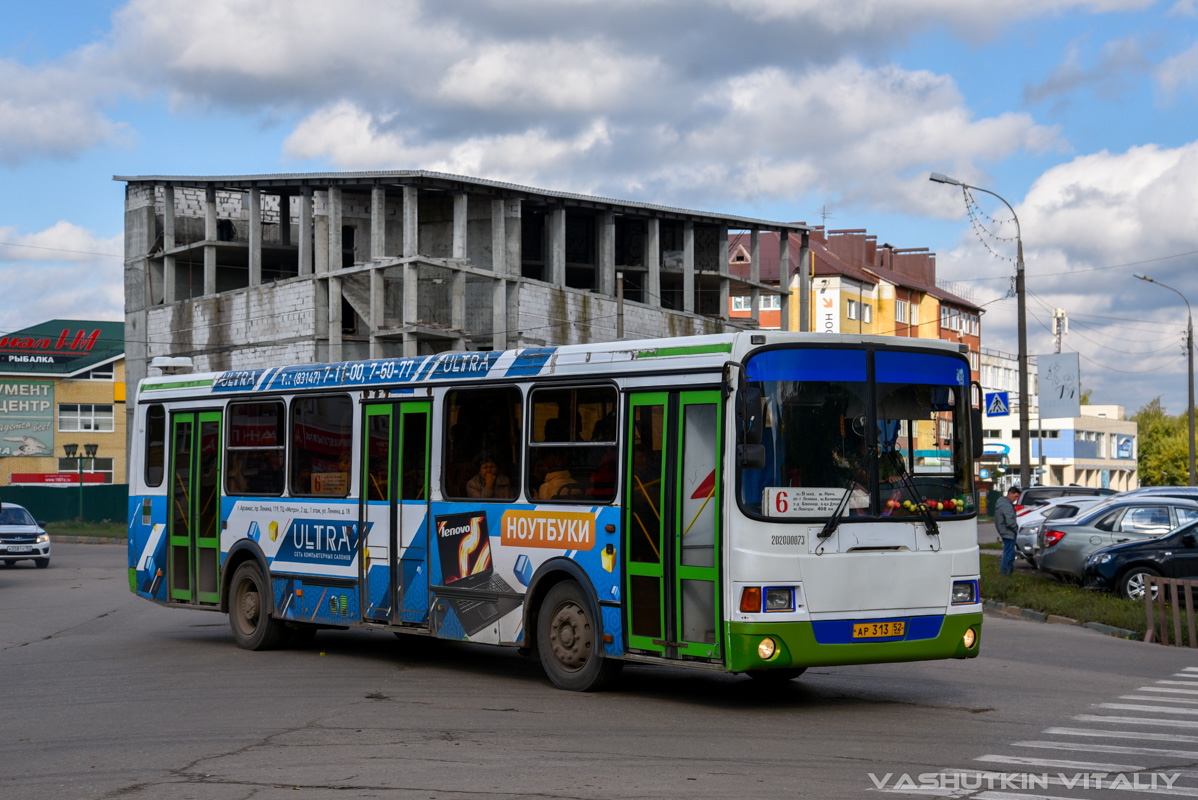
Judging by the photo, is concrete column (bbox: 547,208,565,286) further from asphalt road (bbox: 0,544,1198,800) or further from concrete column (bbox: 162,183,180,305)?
asphalt road (bbox: 0,544,1198,800)

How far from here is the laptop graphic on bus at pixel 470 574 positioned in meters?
11.8

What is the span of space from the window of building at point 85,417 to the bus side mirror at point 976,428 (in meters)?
79.2

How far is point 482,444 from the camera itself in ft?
40.0

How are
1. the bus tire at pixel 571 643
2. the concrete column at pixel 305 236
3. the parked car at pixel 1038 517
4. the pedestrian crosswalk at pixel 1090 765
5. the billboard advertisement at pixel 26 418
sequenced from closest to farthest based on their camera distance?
the pedestrian crosswalk at pixel 1090 765, the bus tire at pixel 571 643, the parked car at pixel 1038 517, the concrete column at pixel 305 236, the billboard advertisement at pixel 26 418

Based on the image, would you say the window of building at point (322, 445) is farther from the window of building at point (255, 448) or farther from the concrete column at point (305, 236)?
the concrete column at point (305, 236)

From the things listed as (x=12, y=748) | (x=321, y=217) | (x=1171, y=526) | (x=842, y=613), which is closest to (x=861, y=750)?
(x=842, y=613)

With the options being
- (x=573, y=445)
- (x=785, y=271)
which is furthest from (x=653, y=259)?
(x=573, y=445)

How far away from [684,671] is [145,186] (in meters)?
48.0

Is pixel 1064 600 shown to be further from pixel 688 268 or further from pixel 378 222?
pixel 688 268

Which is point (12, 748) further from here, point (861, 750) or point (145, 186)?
point (145, 186)

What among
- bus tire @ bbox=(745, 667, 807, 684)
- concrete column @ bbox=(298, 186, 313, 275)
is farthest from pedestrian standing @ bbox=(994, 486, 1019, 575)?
concrete column @ bbox=(298, 186, 313, 275)

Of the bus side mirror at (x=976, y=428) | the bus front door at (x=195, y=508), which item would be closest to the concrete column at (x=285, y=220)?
the bus front door at (x=195, y=508)

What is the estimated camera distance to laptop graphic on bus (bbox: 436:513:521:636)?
11.8 m

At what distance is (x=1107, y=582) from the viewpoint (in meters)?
20.9
